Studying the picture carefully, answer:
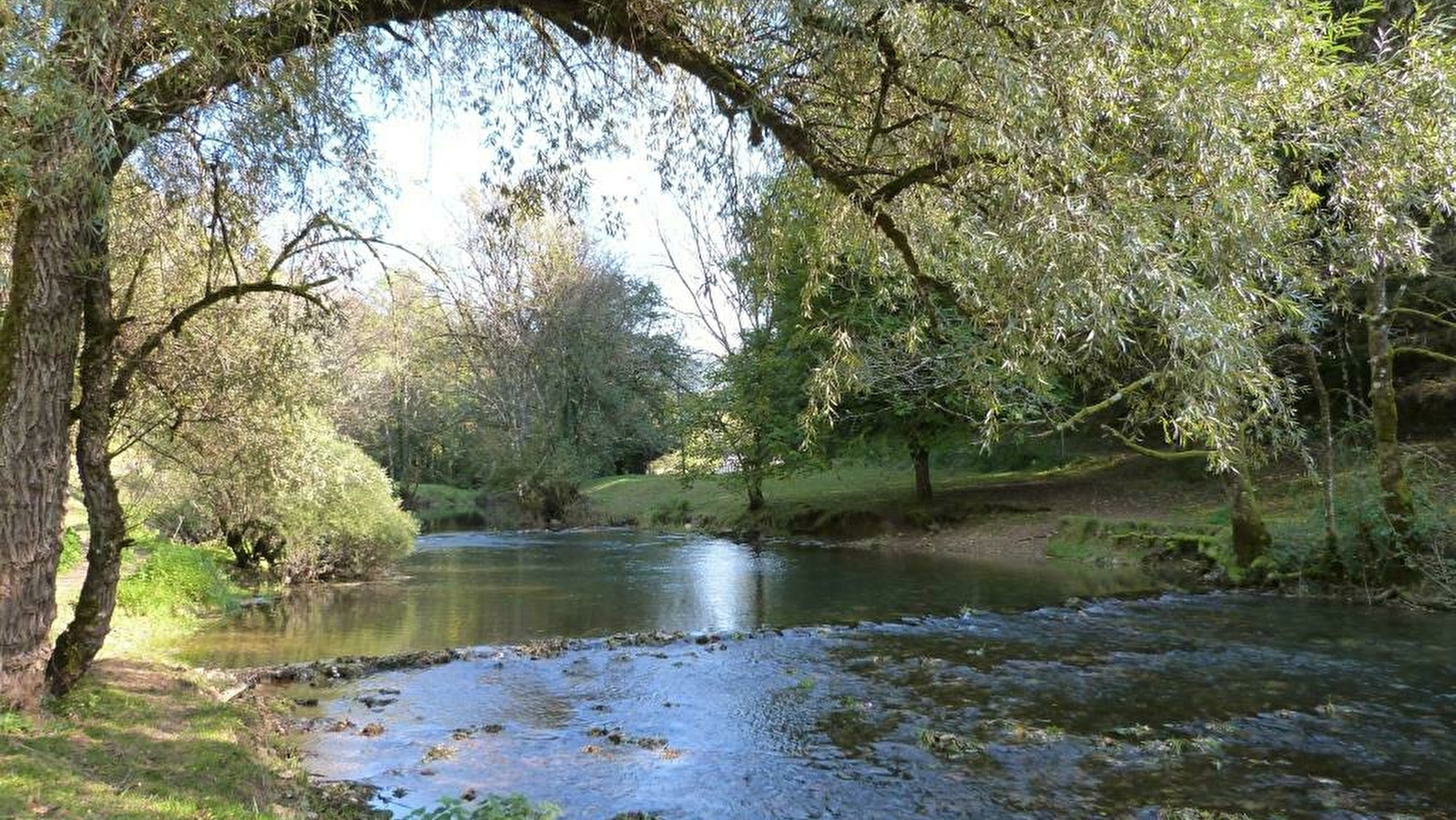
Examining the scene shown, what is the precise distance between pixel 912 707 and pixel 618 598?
9532 millimetres

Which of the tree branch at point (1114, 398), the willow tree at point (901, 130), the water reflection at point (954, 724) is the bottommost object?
the water reflection at point (954, 724)

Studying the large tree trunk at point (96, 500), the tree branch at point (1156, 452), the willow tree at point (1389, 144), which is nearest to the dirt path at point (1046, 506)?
the tree branch at point (1156, 452)

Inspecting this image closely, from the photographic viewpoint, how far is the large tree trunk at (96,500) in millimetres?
7285

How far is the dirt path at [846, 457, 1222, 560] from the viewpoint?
23.6m

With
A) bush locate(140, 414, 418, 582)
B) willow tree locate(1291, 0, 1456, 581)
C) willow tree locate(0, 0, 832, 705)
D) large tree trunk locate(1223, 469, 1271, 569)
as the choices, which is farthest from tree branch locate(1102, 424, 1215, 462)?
bush locate(140, 414, 418, 582)

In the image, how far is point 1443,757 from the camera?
8023mm

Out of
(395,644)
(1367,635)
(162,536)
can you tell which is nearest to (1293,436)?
(1367,635)

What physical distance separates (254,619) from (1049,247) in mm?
15261

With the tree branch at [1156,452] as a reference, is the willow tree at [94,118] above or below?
above

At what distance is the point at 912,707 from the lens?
1002 centimetres

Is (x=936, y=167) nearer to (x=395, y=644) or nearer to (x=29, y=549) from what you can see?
(x=29, y=549)

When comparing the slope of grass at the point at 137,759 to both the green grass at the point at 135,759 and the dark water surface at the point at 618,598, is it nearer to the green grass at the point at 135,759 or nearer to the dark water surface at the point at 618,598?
the green grass at the point at 135,759

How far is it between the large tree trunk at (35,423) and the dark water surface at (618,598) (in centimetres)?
616

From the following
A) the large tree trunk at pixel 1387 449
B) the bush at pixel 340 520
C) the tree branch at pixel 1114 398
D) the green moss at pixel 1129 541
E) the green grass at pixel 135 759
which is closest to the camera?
the green grass at pixel 135 759
